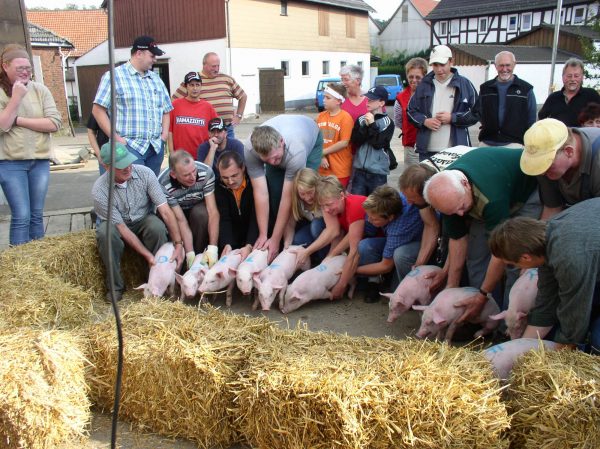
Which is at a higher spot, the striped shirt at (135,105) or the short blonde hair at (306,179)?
the striped shirt at (135,105)

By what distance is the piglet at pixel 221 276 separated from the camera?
4879 millimetres

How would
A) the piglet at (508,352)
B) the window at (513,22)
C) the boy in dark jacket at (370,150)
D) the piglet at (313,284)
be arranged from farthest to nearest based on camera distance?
the window at (513,22), the boy in dark jacket at (370,150), the piglet at (313,284), the piglet at (508,352)

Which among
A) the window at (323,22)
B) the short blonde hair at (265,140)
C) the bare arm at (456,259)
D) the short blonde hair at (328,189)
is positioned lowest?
the bare arm at (456,259)

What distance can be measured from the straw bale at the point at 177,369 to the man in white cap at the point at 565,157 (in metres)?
1.95

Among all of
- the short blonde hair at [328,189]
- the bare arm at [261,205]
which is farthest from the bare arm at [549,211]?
the bare arm at [261,205]

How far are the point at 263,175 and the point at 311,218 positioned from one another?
Result: 2.09 feet

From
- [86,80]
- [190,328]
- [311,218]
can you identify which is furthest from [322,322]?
[86,80]

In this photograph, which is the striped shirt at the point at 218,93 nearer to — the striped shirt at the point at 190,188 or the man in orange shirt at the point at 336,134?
the man in orange shirt at the point at 336,134

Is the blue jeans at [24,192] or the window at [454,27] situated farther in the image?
the window at [454,27]

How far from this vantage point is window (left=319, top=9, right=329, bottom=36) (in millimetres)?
35906

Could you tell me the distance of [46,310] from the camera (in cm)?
387

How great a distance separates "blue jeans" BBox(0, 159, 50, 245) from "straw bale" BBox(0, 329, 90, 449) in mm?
2455

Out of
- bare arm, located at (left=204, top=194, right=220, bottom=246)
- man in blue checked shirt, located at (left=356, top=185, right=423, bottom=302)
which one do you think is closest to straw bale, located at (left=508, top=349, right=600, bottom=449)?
man in blue checked shirt, located at (left=356, top=185, right=423, bottom=302)

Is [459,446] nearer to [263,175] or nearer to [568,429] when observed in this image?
[568,429]
